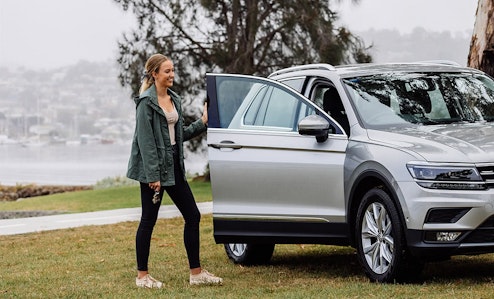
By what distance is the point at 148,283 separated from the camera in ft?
26.6

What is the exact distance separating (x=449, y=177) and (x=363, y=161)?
836mm

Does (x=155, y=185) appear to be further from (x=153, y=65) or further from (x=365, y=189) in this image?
(x=365, y=189)

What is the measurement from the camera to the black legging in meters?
8.00

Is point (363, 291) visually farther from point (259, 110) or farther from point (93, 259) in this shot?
point (93, 259)

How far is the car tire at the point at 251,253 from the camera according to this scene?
9453 mm

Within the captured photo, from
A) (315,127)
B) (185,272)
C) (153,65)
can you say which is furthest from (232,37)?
(315,127)

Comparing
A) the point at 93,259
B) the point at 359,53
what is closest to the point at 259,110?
the point at 93,259

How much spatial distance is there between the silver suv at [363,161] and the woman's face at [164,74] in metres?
0.72

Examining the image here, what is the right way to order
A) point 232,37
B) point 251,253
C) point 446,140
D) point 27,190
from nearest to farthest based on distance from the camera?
point 446,140
point 251,253
point 232,37
point 27,190

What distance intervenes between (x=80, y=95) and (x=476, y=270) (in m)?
81.9

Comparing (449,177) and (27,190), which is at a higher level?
(449,177)

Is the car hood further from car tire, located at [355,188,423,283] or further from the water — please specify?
the water

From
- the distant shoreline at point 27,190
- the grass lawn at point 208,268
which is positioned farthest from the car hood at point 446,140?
the distant shoreline at point 27,190

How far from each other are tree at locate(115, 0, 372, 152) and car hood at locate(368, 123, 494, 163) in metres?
18.2
